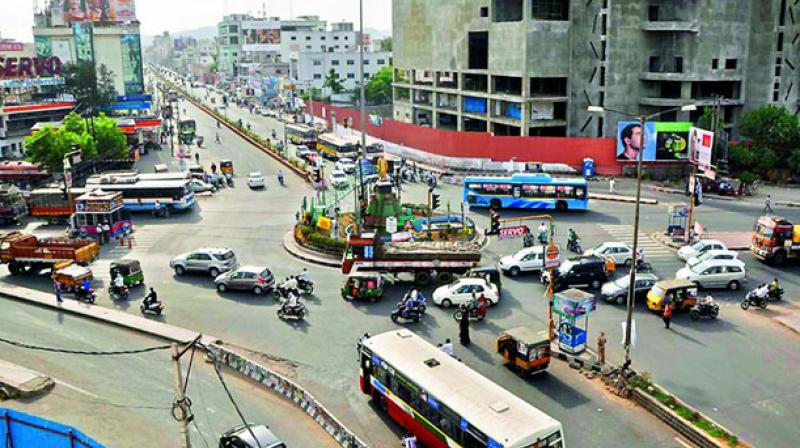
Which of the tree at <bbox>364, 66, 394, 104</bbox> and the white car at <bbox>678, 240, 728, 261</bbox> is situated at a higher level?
the tree at <bbox>364, 66, 394, 104</bbox>

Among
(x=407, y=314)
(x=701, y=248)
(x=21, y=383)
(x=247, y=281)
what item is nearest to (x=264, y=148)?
(x=247, y=281)

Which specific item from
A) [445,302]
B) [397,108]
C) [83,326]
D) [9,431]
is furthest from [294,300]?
[397,108]

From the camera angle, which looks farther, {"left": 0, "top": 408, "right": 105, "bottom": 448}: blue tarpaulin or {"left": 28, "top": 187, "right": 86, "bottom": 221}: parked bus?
{"left": 28, "top": 187, "right": 86, "bottom": 221}: parked bus

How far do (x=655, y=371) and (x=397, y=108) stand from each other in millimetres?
82032

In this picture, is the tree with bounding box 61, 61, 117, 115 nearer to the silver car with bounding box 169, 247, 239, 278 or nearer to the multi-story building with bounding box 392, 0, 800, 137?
the multi-story building with bounding box 392, 0, 800, 137

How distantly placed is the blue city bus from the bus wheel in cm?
1691

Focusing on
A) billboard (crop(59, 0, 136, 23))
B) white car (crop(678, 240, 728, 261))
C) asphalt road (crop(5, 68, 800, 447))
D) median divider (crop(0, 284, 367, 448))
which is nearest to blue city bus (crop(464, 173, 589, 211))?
asphalt road (crop(5, 68, 800, 447))

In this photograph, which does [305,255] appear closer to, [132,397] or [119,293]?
[119,293]

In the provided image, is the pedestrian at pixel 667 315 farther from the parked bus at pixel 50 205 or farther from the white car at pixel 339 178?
the parked bus at pixel 50 205

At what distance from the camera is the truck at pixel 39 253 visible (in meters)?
38.5

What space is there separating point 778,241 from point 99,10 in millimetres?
119527

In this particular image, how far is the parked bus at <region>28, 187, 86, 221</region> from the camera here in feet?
164

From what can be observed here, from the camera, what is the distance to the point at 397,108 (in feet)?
343

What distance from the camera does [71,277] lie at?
35062 mm
